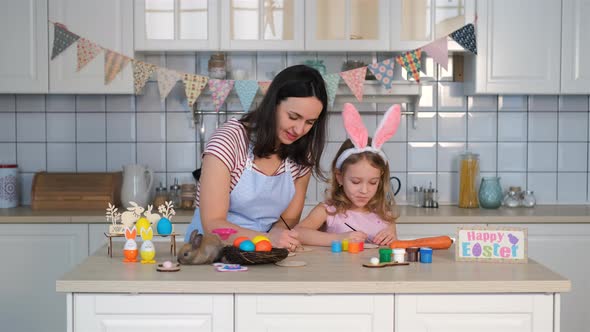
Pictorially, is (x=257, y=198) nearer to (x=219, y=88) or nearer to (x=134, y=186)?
(x=219, y=88)

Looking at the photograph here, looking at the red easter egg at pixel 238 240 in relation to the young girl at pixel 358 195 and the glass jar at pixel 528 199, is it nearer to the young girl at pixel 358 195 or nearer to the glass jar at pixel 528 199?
the young girl at pixel 358 195

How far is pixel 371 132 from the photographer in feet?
13.0

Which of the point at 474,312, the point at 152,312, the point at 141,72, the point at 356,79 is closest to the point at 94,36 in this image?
the point at 141,72

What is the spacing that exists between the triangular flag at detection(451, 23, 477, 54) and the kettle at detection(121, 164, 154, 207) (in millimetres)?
1559

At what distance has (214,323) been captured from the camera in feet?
5.88

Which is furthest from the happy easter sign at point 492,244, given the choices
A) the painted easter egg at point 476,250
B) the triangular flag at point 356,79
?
the triangular flag at point 356,79

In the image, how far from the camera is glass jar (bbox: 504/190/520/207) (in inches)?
151

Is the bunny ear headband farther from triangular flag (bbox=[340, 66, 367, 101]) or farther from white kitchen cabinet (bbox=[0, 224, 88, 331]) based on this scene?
white kitchen cabinet (bbox=[0, 224, 88, 331])

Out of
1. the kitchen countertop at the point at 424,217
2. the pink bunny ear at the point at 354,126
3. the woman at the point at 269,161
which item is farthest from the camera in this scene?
the kitchen countertop at the point at 424,217

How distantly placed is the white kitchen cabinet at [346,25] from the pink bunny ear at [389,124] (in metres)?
1.24

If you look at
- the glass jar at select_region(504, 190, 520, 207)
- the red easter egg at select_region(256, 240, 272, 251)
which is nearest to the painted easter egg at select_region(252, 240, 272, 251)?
the red easter egg at select_region(256, 240, 272, 251)

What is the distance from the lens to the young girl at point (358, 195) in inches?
93.4

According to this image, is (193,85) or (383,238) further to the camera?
(193,85)

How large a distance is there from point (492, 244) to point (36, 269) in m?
2.19
